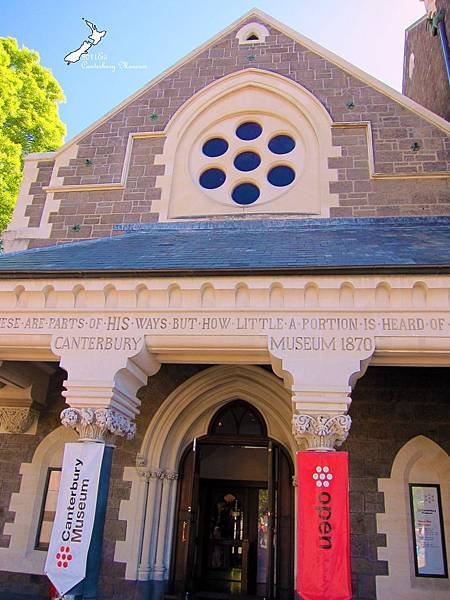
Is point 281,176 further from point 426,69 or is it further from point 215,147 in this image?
point 426,69

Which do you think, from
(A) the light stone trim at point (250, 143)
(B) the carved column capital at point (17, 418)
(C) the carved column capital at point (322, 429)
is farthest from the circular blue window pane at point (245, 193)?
(C) the carved column capital at point (322, 429)

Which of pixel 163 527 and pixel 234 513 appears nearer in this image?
pixel 163 527

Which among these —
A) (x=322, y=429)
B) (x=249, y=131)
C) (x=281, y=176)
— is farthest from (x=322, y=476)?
(x=249, y=131)

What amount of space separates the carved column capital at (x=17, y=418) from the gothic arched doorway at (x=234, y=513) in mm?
2682

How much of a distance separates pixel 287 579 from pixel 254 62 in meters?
9.79

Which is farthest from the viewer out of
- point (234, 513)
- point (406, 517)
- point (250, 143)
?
point (234, 513)

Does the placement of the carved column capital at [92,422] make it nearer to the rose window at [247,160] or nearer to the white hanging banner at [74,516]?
the white hanging banner at [74,516]

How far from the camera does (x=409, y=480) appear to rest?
27.3 feet

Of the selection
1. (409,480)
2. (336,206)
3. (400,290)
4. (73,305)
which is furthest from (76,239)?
(409,480)

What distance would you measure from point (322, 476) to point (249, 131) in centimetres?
759

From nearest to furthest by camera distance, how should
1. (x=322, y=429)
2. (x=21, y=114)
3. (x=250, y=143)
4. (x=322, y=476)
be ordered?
Answer: (x=322, y=476), (x=322, y=429), (x=250, y=143), (x=21, y=114)

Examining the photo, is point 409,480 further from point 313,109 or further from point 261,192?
point 313,109

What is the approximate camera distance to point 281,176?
10.8 meters

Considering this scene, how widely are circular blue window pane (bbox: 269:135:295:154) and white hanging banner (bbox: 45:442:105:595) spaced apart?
7004 millimetres
